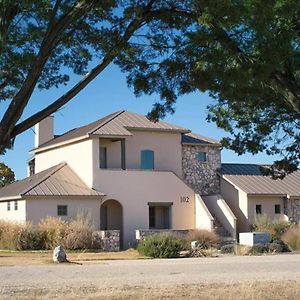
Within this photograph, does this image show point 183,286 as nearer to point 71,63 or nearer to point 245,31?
point 71,63

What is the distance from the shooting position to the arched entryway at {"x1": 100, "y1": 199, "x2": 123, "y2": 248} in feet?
138

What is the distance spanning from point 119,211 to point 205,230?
6275mm

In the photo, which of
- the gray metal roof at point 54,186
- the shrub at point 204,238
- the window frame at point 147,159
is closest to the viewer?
the shrub at point 204,238

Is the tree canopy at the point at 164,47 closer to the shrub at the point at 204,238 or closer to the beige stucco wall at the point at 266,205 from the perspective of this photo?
the shrub at the point at 204,238

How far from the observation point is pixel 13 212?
40.0 metres

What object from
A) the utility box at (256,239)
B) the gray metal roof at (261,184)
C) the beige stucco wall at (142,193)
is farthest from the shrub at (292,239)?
the beige stucco wall at (142,193)

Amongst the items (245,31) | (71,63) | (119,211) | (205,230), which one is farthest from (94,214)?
(245,31)

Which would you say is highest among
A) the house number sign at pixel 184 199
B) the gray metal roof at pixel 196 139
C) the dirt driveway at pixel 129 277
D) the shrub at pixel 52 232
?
the gray metal roof at pixel 196 139

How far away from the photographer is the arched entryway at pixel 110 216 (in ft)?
138

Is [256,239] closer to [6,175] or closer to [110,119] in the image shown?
[110,119]

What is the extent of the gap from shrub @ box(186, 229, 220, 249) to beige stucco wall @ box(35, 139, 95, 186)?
7415 millimetres

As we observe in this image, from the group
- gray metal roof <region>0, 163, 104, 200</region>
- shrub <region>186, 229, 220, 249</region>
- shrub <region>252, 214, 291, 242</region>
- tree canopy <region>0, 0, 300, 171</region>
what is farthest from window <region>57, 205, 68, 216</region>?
tree canopy <region>0, 0, 300, 171</region>

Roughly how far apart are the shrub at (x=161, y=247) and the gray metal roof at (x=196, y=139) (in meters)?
13.7

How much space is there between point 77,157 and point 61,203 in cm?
437
